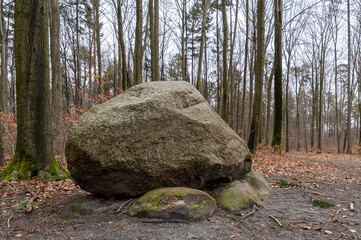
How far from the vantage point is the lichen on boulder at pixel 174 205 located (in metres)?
2.87

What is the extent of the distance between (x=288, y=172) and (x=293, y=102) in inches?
1231

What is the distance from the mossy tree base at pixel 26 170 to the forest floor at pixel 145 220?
0.74ft

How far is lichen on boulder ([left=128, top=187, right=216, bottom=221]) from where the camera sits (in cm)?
287

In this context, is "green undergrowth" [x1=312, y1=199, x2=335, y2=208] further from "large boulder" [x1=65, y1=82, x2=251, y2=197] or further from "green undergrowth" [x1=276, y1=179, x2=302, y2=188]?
"large boulder" [x1=65, y1=82, x2=251, y2=197]

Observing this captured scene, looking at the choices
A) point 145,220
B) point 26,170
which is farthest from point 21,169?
point 145,220

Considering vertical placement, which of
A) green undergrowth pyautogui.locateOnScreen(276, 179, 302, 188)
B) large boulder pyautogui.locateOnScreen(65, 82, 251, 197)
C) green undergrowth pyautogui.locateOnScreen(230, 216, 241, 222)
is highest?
large boulder pyautogui.locateOnScreen(65, 82, 251, 197)

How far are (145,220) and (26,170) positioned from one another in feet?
10.5

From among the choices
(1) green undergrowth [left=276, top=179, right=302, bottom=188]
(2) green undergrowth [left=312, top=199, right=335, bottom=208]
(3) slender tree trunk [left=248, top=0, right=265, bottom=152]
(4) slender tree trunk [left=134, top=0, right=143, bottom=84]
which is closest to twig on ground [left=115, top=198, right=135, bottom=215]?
(2) green undergrowth [left=312, top=199, right=335, bottom=208]

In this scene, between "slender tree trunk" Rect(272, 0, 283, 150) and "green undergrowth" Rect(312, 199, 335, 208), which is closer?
"green undergrowth" Rect(312, 199, 335, 208)

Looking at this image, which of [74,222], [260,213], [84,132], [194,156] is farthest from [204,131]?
[74,222]

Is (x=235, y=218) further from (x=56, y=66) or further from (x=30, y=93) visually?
(x=56, y=66)

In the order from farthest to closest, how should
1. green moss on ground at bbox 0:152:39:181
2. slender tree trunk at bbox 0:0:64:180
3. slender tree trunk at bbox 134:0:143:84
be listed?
slender tree trunk at bbox 134:0:143:84, slender tree trunk at bbox 0:0:64:180, green moss on ground at bbox 0:152:39:181

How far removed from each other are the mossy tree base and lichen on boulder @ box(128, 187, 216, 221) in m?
2.74

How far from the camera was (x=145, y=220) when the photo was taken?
2.81 meters
